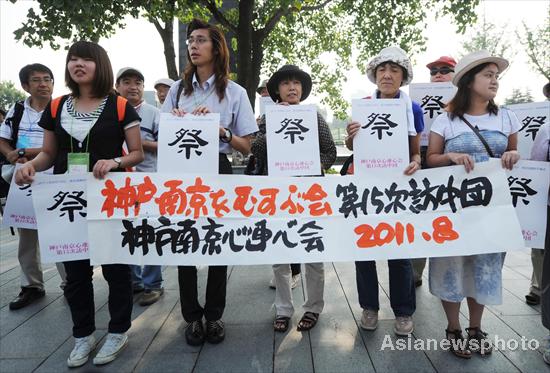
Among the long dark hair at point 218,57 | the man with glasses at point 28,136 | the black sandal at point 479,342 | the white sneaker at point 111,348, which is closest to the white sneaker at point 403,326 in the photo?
the black sandal at point 479,342

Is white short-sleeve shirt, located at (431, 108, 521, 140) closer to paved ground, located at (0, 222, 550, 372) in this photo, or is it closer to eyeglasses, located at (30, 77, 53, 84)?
paved ground, located at (0, 222, 550, 372)

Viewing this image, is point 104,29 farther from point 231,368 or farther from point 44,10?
point 231,368

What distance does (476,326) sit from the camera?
7.90 ft

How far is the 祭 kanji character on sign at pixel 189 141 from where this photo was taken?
230 cm

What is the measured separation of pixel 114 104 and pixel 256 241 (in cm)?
127

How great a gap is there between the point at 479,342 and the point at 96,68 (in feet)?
10.0

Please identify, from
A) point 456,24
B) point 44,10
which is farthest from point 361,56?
point 44,10

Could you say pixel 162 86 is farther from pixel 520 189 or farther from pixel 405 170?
pixel 520 189

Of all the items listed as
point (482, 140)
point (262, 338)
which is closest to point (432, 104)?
point (482, 140)

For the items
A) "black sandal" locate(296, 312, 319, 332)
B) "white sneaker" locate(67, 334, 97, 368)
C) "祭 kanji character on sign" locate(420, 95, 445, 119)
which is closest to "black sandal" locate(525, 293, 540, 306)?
"祭 kanji character on sign" locate(420, 95, 445, 119)

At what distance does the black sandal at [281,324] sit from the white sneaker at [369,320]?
0.58m

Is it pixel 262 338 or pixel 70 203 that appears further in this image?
pixel 262 338

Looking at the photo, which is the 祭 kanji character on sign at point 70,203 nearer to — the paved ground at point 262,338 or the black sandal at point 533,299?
the paved ground at point 262,338

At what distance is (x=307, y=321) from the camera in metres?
2.72
